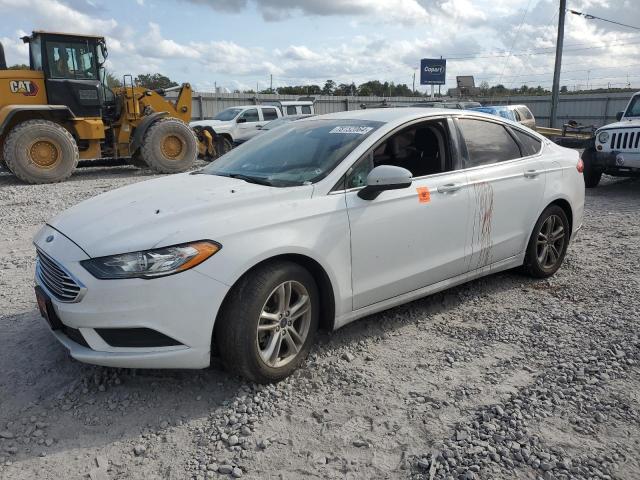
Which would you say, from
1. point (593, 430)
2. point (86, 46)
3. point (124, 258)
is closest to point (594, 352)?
point (593, 430)

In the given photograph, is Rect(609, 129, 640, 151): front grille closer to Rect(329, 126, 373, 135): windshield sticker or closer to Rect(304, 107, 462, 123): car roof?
Rect(304, 107, 462, 123): car roof

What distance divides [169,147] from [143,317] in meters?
11.4

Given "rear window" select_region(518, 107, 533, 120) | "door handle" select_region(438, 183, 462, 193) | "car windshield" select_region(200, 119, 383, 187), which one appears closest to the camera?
"car windshield" select_region(200, 119, 383, 187)

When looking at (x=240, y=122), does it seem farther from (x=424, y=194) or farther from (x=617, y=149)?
(x=424, y=194)

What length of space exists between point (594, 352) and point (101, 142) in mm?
12423

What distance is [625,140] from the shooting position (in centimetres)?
976

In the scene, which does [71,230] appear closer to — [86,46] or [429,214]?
[429,214]

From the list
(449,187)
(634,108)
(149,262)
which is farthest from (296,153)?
(634,108)

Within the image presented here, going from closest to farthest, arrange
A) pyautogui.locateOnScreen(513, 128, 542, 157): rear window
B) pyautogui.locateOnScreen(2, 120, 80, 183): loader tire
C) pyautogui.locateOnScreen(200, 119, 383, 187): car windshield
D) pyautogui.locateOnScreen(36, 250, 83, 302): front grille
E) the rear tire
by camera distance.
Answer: pyautogui.locateOnScreen(36, 250, 83, 302): front grille, pyautogui.locateOnScreen(200, 119, 383, 187): car windshield, pyautogui.locateOnScreen(513, 128, 542, 157): rear window, the rear tire, pyautogui.locateOnScreen(2, 120, 80, 183): loader tire

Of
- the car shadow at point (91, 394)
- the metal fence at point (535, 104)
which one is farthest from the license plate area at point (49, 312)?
the metal fence at point (535, 104)

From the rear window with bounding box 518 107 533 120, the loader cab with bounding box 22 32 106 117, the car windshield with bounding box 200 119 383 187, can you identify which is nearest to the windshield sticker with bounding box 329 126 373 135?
the car windshield with bounding box 200 119 383 187

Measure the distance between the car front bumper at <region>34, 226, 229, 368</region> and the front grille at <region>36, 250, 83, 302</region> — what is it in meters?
0.03

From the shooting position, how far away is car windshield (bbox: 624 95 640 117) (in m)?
10.6

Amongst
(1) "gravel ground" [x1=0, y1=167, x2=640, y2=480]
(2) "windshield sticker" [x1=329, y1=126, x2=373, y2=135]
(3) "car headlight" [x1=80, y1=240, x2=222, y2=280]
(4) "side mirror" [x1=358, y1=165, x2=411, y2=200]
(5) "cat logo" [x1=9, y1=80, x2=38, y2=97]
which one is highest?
(5) "cat logo" [x1=9, y1=80, x2=38, y2=97]
